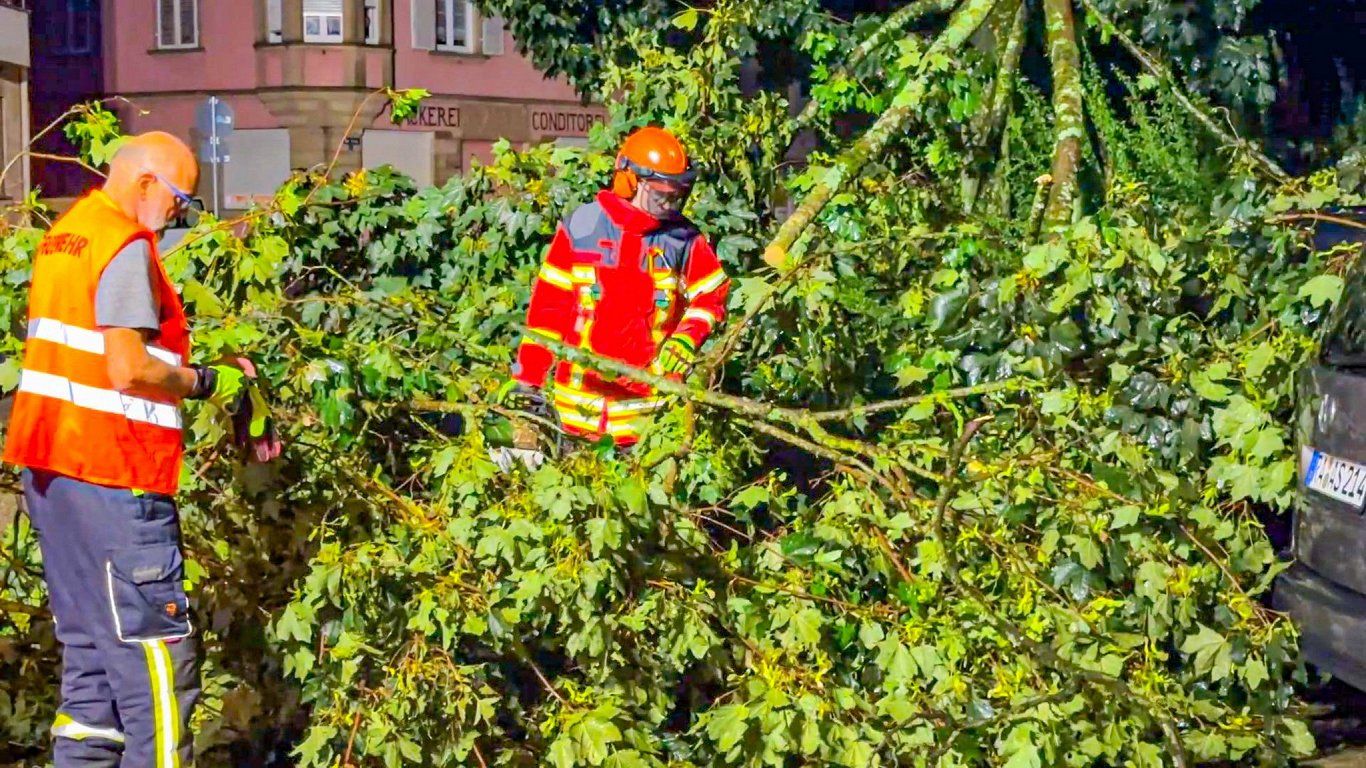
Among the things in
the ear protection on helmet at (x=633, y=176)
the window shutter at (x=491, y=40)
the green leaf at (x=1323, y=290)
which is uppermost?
the window shutter at (x=491, y=40)

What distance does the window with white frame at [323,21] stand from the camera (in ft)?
121

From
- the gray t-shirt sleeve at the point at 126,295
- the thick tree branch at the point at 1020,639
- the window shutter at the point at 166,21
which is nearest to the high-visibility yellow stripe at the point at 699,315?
the thick tree branch at the point at 1020,639

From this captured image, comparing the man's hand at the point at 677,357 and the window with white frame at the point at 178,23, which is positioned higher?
the window with white frame at the point at 178,23

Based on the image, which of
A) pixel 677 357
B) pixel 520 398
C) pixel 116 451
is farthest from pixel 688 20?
pixel 116 451

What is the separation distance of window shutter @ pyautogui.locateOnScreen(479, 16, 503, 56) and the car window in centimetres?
3329

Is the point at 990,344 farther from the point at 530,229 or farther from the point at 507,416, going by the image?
the point at 530,229

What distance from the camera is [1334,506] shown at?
5121mm

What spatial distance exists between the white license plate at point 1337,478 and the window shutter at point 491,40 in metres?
33.5

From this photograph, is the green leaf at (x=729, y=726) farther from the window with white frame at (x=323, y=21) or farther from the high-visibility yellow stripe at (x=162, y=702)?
the window with white frame at (x=323, y=21)

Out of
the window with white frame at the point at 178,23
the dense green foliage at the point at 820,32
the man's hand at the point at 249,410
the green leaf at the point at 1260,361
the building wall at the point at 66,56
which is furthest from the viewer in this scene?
the window with white frame at the point at 178,23

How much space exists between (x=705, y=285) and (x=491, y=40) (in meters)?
32.2

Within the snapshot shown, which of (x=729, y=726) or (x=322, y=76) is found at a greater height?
(x=322, y=76)

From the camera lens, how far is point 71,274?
15.0 ft

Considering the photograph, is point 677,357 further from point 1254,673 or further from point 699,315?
point 1254,673
